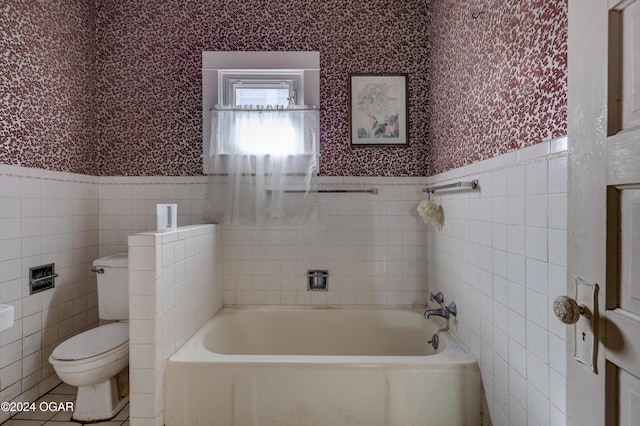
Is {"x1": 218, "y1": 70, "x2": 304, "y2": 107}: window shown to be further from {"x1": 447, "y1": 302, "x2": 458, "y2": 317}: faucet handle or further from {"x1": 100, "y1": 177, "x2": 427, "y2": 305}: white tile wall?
{"x1": 447, "y1": 302, "x2": 458, "y2": 317}: faucet handle

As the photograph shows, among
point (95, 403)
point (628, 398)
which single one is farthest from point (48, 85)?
point (628, 398)

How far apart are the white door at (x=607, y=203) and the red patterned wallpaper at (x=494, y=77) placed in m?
0.44

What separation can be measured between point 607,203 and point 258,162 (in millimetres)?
2055

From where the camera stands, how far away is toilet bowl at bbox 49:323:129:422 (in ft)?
5.55

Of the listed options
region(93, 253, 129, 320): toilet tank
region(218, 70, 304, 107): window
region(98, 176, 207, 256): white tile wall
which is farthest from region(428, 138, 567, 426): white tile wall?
region(93, 253, 129, 320): toilet tank

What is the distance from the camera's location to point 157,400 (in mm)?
1623

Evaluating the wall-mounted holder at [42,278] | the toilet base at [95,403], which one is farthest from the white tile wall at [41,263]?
the toilet base at [95,403]

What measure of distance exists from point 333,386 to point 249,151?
64.8 inches

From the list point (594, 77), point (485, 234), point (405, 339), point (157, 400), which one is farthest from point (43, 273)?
point (594, 77)

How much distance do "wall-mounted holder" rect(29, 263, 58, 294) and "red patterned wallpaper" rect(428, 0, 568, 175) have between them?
8.69ft

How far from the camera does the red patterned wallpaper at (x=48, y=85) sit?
1.88 m

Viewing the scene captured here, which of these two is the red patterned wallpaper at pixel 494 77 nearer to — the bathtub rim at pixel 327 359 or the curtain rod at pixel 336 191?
the curtain rod at pixel 336 191

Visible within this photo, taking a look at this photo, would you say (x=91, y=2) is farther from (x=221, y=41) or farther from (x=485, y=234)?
(x=485, y=234)

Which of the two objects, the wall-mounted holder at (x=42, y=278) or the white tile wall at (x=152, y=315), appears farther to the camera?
the wall-mounted holder at (x=42, y=278)
